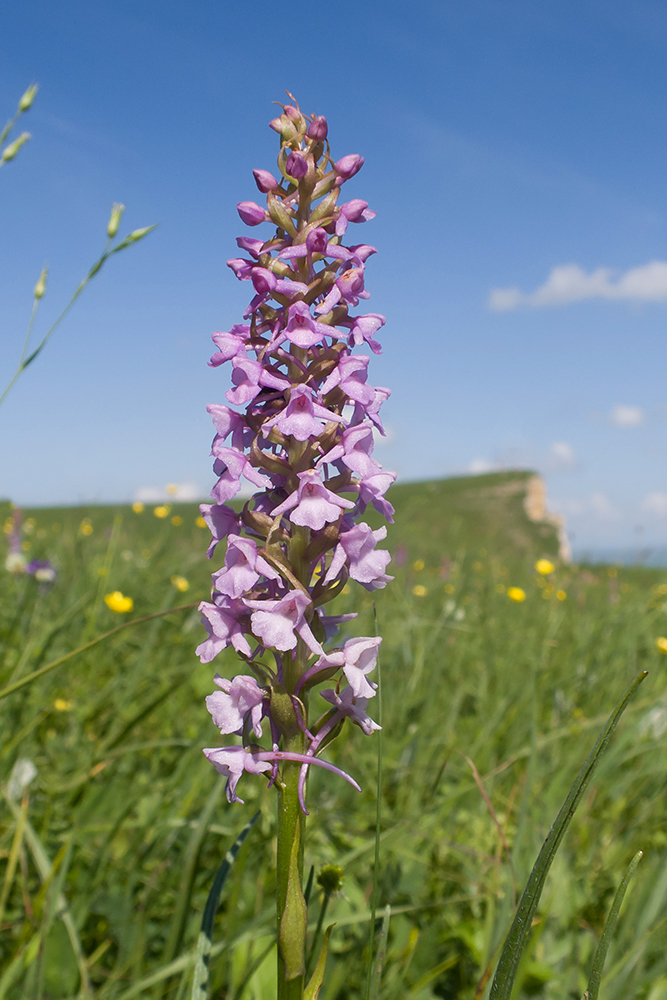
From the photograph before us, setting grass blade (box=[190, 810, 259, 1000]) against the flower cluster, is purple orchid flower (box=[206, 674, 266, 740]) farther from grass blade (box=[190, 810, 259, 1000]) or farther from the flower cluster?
grass blade (box=[190, 810, 259, 1000])

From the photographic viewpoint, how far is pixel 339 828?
124 inches

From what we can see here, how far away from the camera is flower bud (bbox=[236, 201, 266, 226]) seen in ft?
5.15

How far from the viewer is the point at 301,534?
1433 millimetres

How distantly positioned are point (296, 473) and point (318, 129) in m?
0.81

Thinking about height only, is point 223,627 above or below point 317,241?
below

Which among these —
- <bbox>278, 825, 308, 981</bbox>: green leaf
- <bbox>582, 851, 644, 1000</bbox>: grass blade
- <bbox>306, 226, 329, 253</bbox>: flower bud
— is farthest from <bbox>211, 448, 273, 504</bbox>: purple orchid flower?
<bbox>582, 851, 644, 1000</bbox>: grass blade

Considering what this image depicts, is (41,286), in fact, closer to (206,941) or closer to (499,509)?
(206,941)

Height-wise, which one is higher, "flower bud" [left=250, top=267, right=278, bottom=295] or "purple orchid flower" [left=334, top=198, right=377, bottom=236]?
"purple orchid flower" [left=334, top=198, right=377, bottom=236]

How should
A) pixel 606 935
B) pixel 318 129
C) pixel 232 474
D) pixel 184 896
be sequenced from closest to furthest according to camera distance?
pixel 606 935, pixel 232 474, pixel 318 129, pixel 184 896

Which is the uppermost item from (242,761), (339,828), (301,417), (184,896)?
(301,417)

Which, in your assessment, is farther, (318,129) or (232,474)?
(318,129)

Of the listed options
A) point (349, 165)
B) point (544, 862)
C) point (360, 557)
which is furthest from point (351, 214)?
point (544, 862)

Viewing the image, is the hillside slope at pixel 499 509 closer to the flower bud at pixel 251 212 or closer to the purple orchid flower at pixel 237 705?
the flower bud at pixel 251 212

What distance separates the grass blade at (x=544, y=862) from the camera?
0.96 m
